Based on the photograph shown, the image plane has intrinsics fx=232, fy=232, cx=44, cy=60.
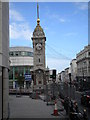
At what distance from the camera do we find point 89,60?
181 ft

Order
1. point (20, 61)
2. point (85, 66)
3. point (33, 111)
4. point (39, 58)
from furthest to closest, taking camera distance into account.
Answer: point (20, 61) → point (39, 58) → point (85, 66) → point (33, 111)

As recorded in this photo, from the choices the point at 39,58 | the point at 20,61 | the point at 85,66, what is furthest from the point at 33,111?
the point at 20,61

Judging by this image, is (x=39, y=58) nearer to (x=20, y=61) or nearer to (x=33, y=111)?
(x=20, y=61)

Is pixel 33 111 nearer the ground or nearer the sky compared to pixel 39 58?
nearer the ground

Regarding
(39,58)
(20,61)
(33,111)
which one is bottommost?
(33,111)

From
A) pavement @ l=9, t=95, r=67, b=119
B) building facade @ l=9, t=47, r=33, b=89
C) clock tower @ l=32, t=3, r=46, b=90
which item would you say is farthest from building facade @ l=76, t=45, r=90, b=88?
pavement @ l=9, t=95, r=67, b=119

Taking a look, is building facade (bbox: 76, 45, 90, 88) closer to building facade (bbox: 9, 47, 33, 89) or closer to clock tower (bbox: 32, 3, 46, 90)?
clock tower (bbox: 32, 3, 46, 90)

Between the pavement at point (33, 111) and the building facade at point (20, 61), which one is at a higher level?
the building facade at point (20, 61)

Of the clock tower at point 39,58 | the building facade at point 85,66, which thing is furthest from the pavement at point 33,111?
the clock tower at point 39,58

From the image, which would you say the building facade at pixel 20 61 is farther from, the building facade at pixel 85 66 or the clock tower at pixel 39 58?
the building facade at pixel 85 66

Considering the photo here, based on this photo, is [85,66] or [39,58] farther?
[39,58]

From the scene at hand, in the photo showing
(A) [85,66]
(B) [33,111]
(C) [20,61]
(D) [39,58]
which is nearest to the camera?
(B) [33,111]

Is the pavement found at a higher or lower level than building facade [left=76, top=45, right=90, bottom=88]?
lower

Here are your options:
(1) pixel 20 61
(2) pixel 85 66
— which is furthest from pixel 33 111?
(1) pixel 20 61
